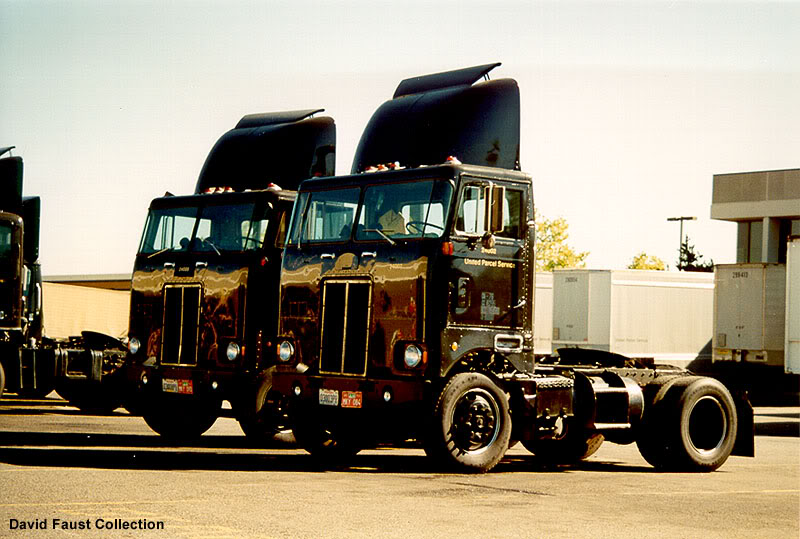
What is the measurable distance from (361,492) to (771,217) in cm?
5218

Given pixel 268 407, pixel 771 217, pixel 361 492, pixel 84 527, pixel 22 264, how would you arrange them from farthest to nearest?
pixel 771 217 < pixel 22 264 < pixel 268 407 < pixel 361 492 < pixel 84 527

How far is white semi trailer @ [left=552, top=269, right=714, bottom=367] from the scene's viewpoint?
34.1 meters

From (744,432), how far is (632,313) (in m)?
18.5

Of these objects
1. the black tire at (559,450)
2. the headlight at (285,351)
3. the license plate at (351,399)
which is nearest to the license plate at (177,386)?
the headlight at (285,351)

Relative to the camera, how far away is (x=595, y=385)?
1525cm

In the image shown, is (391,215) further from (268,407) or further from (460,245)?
(268,407)

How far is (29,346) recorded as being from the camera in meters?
23.1

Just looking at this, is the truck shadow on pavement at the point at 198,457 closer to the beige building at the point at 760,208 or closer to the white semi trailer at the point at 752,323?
the white semi trailer at the point at 752,323

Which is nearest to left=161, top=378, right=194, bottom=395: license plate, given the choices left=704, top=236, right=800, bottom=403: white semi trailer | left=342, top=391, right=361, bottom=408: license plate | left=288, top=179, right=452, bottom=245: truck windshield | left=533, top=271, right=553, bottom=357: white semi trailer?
left=288, top=179, right=452, bottom=245: truck windshield

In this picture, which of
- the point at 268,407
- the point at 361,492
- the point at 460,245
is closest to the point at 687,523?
the point at 361,492

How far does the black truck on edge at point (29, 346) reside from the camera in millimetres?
22781

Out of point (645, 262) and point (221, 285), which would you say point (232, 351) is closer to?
point (221, 285)

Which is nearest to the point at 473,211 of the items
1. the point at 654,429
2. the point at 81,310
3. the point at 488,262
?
the point at 488,262

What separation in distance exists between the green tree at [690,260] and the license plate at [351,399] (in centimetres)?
6279
